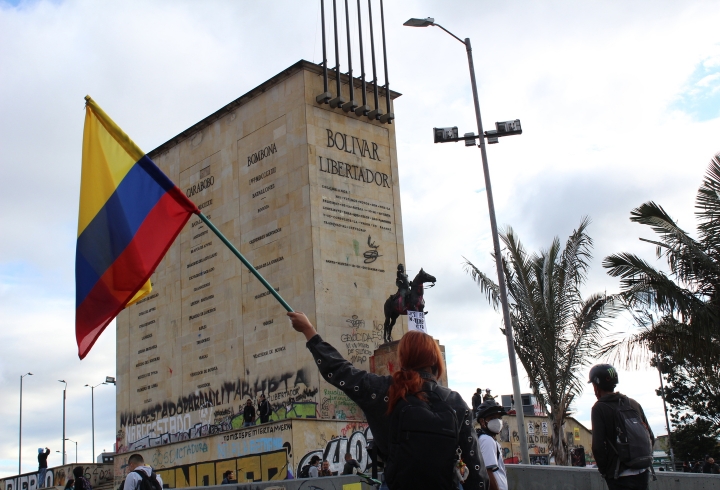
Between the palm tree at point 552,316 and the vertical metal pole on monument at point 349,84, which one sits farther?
the vertical metal pole on monument at point 349,84

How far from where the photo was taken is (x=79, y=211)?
29.4 feet

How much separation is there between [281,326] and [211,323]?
4599mm

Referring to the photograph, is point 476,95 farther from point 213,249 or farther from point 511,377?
point 213,249

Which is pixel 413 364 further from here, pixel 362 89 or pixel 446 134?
pixel 362 89

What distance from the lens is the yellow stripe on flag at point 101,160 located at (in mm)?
8914

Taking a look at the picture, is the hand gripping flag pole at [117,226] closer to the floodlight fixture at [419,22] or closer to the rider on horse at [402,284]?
the floodlight fixture at [419,22]

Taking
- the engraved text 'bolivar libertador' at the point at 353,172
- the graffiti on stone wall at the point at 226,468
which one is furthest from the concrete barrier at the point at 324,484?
the engraved text 'bolivar libertador' at the point at 353,172

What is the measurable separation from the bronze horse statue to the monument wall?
7.37 feet

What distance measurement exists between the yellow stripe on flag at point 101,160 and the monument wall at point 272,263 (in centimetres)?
1915

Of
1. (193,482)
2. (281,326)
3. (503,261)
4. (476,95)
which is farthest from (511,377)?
(193,482)

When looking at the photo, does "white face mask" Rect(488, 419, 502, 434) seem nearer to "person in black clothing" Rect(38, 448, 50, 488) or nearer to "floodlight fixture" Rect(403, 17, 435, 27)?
"floodlight fixture" Rect(403, 17, 435, 27)

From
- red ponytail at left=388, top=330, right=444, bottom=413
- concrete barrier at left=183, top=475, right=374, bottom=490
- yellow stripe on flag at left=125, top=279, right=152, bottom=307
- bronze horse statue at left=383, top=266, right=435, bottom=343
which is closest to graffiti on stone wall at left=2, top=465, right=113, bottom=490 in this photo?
bronze horse statue at left=383, top=266, right=435, bottom=343

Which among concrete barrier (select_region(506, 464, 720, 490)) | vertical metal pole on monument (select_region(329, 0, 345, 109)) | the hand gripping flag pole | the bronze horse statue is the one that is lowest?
concrete barrier (select_region(506, 464, 720, 490))

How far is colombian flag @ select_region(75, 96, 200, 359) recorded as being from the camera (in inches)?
333
